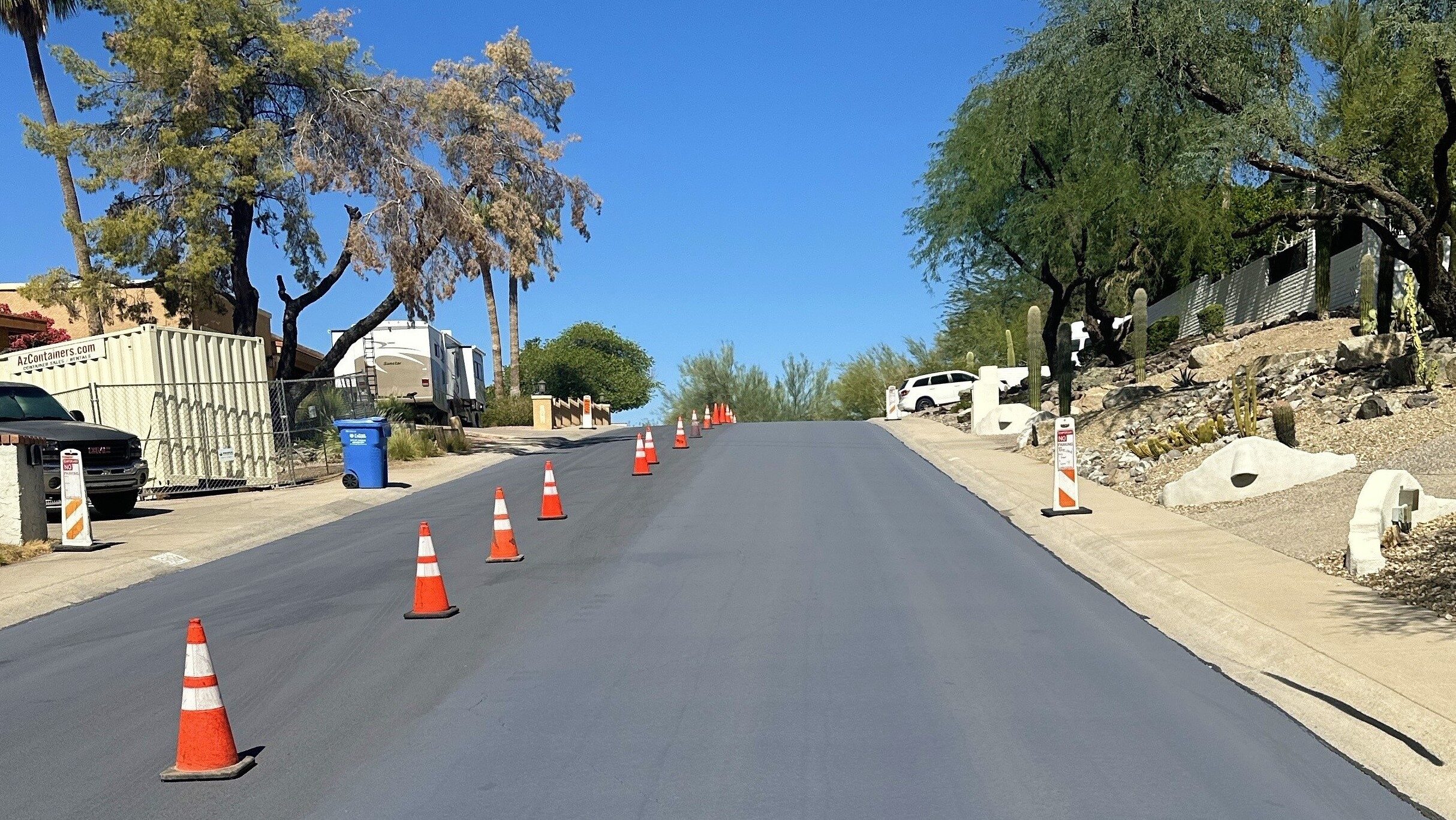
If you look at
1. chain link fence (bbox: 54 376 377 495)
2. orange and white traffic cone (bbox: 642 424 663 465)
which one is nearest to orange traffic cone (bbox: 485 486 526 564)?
chain link fence (bbox: 54 376 377 495)

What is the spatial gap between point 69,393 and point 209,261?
33.9ft

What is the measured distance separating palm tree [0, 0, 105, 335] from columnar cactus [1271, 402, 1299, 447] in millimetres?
27511

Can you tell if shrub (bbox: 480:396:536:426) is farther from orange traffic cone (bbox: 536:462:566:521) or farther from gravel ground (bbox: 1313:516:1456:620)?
gravel ground (bbox: 1313:516:1456:620)

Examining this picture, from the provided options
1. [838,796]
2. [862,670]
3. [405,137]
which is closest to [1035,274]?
[405,137]

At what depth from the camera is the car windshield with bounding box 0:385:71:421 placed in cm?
1923

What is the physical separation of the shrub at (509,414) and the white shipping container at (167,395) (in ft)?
82.5

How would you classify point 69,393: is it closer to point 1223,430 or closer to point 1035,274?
point 1223,430

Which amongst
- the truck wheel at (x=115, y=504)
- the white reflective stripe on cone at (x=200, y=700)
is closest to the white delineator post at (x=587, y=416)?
the truck wheel at (x=115, y=504)

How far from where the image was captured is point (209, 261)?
1262 inches

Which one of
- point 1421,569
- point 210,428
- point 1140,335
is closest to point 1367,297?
point 1140,335

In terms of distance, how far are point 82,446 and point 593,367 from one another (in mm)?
62893

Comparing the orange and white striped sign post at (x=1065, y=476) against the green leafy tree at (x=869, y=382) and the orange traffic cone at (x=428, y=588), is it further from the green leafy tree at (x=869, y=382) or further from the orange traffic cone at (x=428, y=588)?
the green leafy tree at (x=869, y=382)

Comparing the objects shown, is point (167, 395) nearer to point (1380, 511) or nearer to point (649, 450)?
point (649, 450)

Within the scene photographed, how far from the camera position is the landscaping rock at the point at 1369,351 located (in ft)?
66.4
